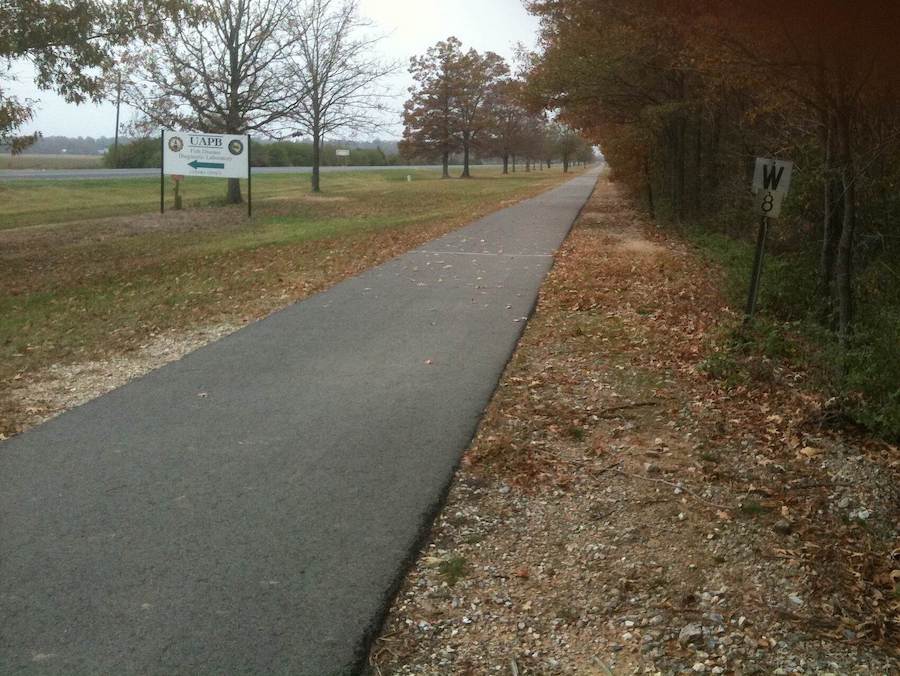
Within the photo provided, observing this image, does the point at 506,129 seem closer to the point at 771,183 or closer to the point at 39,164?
the point at 39,164

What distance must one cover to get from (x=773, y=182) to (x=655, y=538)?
5.09 m

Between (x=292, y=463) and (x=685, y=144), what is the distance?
18.3 meters

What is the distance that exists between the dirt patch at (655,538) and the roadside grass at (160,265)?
11.5 ft

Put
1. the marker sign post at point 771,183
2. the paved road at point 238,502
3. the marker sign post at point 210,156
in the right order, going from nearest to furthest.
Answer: the paved road at point 238,502, the marker sign post at point 771,183, the marker sign post at point 210,156

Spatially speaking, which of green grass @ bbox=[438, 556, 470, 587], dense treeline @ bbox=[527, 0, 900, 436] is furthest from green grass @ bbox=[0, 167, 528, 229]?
green grass @ bbox=[438, 556, 470, 587]

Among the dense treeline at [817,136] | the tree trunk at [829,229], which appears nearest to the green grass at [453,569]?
the dense treeline at [817,136]

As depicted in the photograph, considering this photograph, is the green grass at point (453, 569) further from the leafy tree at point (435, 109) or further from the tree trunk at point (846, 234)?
the leafy tree at point (435, 109)

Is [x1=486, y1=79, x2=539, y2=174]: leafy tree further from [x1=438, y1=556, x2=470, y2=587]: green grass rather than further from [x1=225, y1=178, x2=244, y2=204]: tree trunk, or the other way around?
[x1=438, y1=556, x2=470, y2=587]: green grass

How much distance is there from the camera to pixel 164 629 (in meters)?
3.51

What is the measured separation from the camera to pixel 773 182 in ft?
28.0

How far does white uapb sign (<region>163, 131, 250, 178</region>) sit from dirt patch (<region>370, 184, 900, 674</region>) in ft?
65.2

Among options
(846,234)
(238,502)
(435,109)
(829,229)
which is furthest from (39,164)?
(238,502)

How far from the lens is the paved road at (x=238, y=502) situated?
348cm

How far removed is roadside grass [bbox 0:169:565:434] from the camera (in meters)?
9.34
